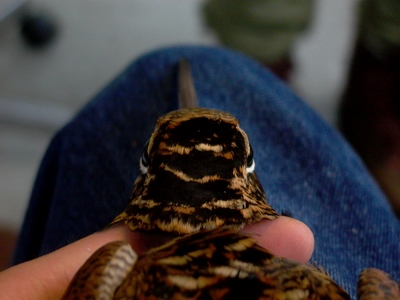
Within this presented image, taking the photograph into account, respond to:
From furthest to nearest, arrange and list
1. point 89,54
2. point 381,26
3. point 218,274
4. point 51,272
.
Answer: point 89,54
point 381,26
point 51,272
point 218,274

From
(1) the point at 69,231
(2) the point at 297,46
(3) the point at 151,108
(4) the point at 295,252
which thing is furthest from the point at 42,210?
(2) the point at 297,46

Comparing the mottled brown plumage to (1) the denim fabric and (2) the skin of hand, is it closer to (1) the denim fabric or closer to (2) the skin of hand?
(2) the skin of hand

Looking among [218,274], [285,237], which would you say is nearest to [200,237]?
[218,274]

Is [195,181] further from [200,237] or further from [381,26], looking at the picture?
[381,26]

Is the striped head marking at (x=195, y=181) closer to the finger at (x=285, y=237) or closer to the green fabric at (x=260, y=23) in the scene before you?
the finger at (x=285, y=237)

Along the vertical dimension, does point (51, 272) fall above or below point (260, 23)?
below

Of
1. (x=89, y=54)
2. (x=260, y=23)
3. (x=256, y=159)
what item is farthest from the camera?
(x=89, y=54)

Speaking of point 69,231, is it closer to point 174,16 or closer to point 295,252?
point 295,252

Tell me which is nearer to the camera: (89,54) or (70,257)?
(70,257)

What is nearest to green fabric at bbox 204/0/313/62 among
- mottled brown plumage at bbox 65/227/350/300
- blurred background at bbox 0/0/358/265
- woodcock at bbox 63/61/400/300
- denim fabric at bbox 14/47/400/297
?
blurred background at bbox 0/0/358/265
